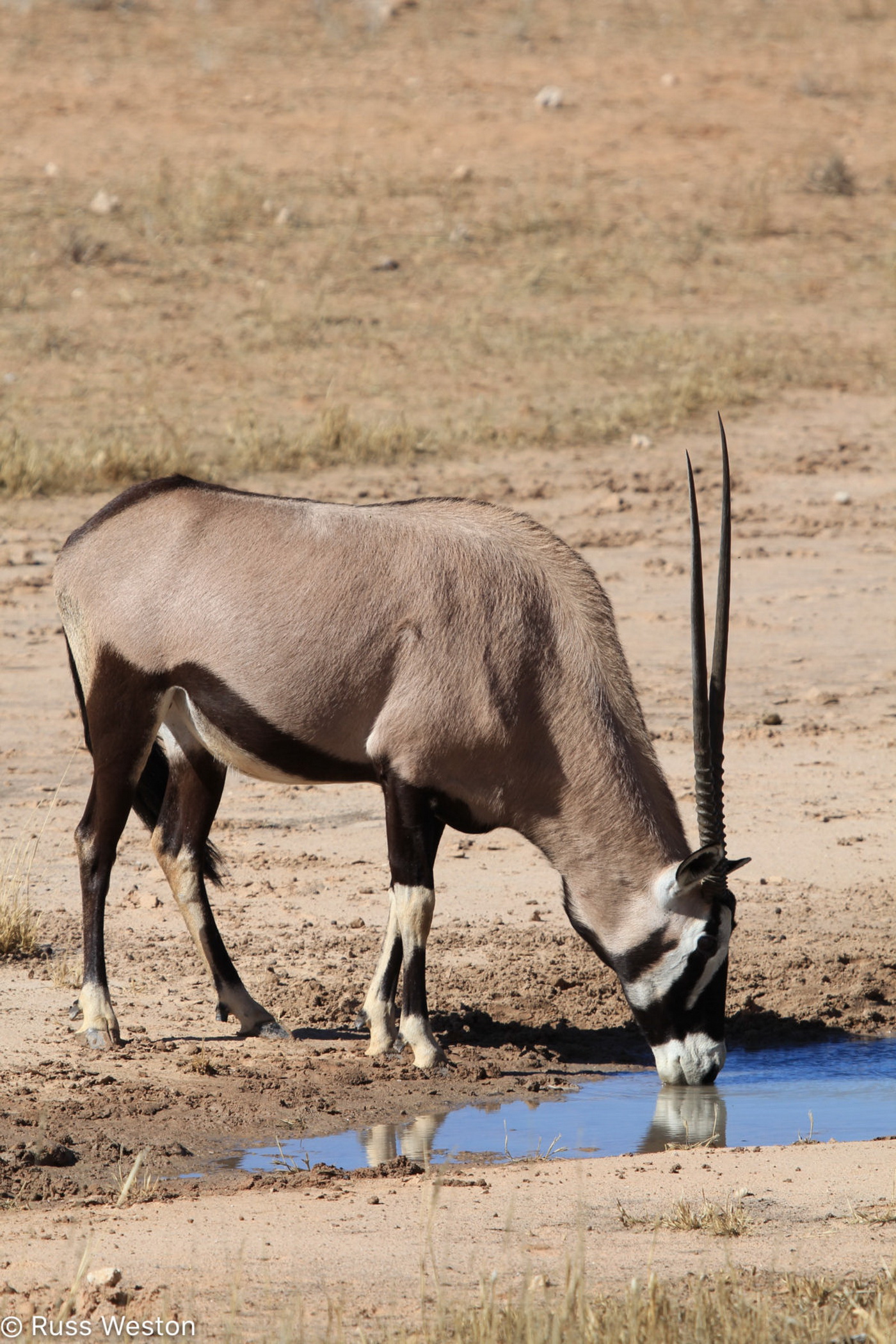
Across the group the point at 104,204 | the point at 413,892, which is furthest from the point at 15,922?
the point at 104,204

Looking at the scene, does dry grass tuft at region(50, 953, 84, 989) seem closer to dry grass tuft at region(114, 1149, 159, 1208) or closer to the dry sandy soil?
the dry sandy soil

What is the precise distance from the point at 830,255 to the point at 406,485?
7864 mm

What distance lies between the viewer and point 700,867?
5348mm

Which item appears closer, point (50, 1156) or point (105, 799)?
point (50, 1156)

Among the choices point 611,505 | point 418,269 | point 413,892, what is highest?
point 413,892

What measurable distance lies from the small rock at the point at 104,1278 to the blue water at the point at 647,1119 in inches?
46.0

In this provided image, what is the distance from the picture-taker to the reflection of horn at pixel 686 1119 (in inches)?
211

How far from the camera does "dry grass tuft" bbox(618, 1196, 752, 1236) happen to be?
13.4ft

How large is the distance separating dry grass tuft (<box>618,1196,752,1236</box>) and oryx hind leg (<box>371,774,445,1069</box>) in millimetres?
1546

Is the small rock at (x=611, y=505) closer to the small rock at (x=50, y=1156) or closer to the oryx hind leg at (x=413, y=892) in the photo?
the oryx hind leg at (x=413, y=892)

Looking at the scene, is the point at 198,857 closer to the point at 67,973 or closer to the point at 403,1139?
the point at 67,973

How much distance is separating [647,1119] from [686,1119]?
0.12 meters

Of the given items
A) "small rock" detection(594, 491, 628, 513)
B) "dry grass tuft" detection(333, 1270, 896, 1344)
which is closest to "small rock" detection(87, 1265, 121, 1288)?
"dry grass tuft" detection(333, 1270, 896, 1344)

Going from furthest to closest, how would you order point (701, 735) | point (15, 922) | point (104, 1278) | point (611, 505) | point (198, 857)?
1. point (611, 505)
2. point (15, 922)
3. point (198, 857)
4. point (701, 735)
5. point (104, 1278)
